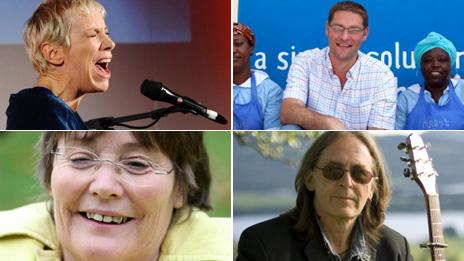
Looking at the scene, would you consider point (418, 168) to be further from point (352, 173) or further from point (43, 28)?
point (43, 28)

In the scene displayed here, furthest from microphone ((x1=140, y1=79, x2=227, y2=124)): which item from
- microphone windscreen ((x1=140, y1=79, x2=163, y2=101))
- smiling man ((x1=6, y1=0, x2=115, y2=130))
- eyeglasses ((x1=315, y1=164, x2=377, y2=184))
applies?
eyeglasses ((x1=315, y1=164, x2=377, y2=184))

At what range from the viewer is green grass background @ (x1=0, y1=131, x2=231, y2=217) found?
502cm

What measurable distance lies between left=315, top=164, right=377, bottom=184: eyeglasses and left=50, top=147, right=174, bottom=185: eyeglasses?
0.90 m

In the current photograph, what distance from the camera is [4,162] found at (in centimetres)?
507

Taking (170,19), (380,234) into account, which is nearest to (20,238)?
(170,19)

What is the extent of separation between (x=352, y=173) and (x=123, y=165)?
1.32m

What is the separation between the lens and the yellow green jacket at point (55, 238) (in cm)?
491

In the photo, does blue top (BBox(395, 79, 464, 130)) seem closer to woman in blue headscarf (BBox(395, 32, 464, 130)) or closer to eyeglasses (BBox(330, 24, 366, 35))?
woman in blue headscarf (BBox(395, 32, 464, 130))

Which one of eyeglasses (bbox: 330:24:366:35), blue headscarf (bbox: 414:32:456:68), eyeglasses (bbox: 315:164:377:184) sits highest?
eyeglasses (bbox: 330:24:366:35)

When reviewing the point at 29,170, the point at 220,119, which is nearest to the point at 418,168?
the point at 220,119

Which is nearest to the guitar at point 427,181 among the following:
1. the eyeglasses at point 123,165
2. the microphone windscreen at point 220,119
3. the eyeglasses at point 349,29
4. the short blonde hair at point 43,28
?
the eyeglasses at point 349,29

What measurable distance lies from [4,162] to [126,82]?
86 centimetres

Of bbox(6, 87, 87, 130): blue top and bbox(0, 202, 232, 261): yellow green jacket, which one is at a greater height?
bbox(6, 87, 87, 130): blue top

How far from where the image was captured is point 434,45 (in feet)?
16.5
